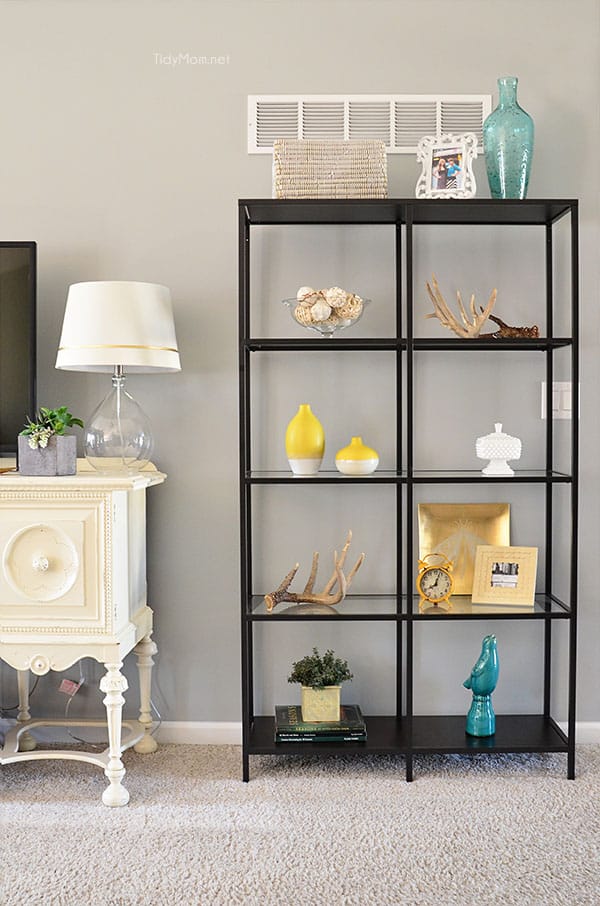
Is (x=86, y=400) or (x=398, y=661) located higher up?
(x=86, y=400)

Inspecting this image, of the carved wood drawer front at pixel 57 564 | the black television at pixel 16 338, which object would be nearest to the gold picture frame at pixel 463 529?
the carved wood drawer front at pixel 57 564

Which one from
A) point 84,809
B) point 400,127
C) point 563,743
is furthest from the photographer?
point 400,127

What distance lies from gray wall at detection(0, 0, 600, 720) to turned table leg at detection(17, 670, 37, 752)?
0.22 metres

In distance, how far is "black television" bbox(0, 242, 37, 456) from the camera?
2.90m

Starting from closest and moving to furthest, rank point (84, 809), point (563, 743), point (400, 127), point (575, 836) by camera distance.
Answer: point (575, 836)
point (84, 809)
point (563, 743)
point (400, 127)

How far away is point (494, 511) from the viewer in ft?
10.1

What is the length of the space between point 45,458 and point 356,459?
3.13 ft

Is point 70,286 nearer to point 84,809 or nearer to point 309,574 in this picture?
point 309,574

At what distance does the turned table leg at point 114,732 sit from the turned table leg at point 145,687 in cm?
36

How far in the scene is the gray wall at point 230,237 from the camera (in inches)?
120

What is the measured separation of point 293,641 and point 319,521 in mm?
434

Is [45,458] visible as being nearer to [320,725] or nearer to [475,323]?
[320,725]

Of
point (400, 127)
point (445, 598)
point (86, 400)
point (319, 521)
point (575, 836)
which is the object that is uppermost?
point (400, 127)

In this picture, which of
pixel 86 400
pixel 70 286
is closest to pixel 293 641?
pixel 86 400
